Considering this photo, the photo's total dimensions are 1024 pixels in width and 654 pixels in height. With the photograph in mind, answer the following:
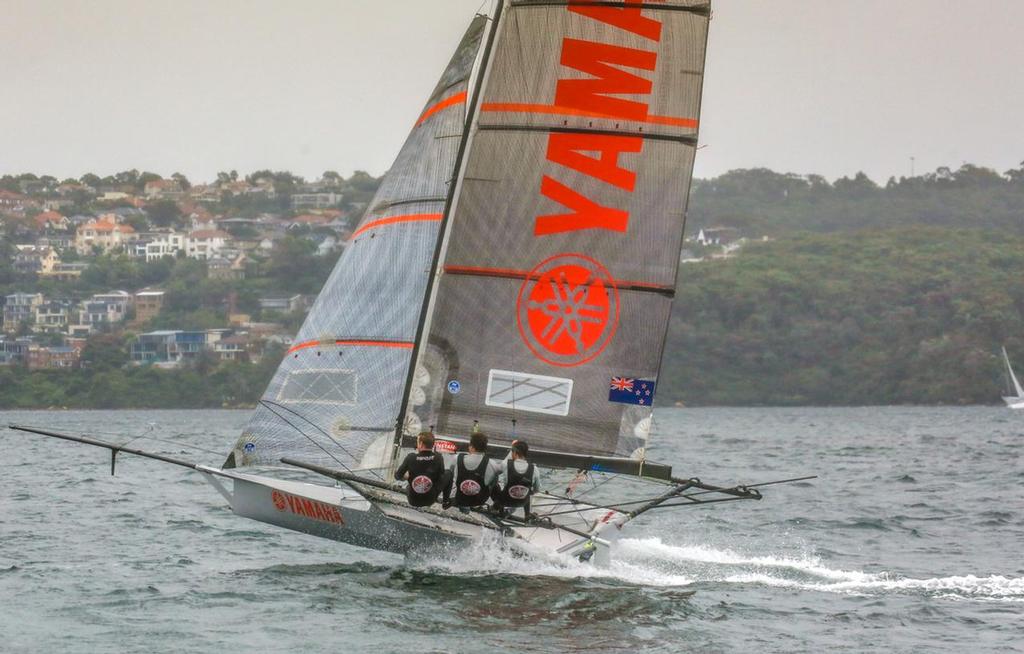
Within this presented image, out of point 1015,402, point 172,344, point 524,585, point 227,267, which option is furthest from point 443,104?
point 227,267

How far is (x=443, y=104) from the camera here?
54.9ft

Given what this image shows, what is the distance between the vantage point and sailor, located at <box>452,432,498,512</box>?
15438 millimetres

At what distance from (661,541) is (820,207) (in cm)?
18094

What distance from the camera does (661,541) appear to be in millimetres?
19938

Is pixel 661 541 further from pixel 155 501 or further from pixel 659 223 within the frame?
pixel 155 501

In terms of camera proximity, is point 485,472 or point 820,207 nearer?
point 485,472

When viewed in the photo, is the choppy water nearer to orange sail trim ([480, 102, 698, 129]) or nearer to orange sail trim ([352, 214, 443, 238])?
orange sail trim ([352, 214, 443, 238])

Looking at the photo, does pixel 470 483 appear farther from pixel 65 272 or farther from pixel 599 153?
pixel 65 272

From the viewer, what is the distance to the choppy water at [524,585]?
44.7 feet

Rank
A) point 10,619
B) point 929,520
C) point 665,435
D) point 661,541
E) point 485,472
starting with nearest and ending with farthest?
point 10,619
point 485,472
point 661,541
point 929,520
point 665,435

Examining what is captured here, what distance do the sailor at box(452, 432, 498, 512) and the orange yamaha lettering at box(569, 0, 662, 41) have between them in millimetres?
4094

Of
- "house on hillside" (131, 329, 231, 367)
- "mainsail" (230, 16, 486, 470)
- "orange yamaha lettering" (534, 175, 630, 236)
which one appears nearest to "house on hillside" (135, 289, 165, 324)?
"house on hillside" (131, 329, 231, 367)

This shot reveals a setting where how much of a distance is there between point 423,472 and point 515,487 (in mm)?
859

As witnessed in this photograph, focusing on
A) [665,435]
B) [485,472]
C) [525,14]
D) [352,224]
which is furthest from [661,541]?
[352,224]
